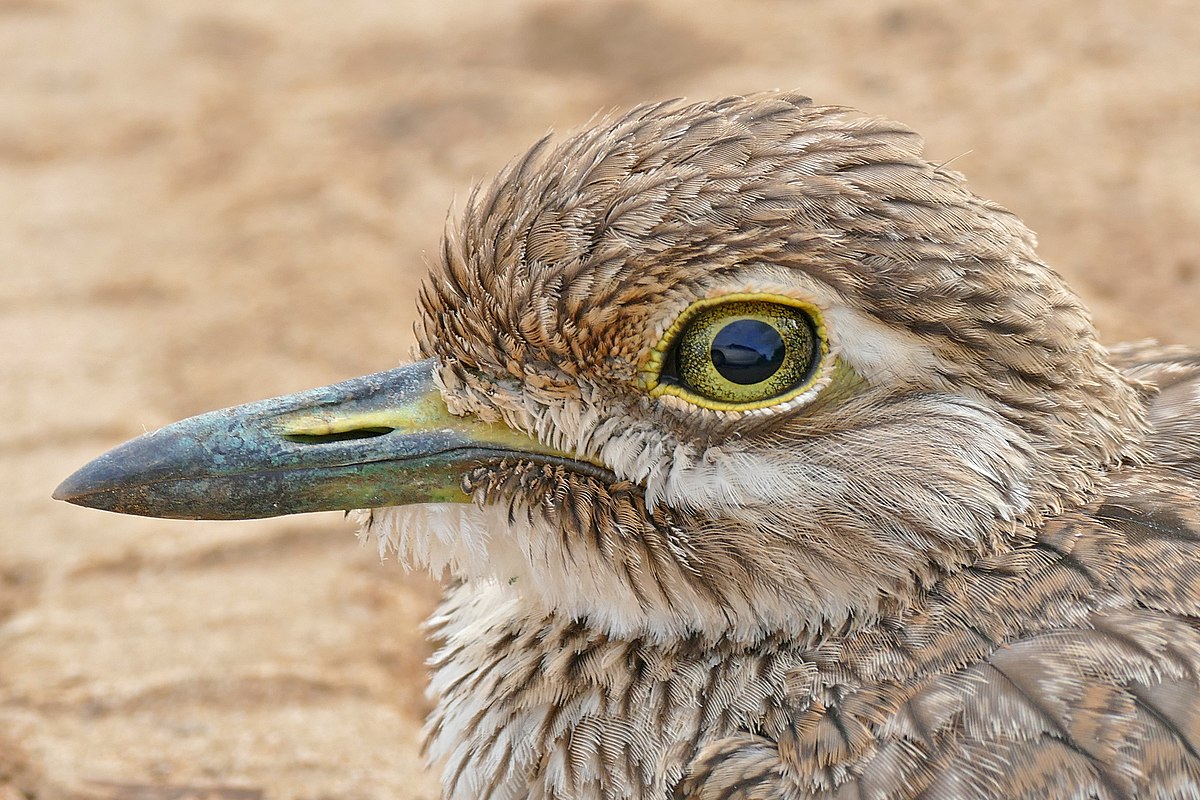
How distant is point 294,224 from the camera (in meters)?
5.75

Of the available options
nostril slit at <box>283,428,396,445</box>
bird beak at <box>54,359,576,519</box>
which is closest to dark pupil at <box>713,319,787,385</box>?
bird beak at <box>54,359,576,519</box>

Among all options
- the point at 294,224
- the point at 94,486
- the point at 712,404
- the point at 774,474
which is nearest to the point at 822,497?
the point at 774,474

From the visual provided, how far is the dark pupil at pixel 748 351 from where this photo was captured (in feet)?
7.24

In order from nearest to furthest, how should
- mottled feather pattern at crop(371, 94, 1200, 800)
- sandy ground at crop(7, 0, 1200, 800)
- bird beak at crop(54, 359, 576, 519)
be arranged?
mottled feather pattern at crop(371, 94, 1200, 800) < bird beak at crop(54, 359, 576, 519) < sandy ground at crop(7, 0, 1200, 800)

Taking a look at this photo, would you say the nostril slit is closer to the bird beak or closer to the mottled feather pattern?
the bird beak

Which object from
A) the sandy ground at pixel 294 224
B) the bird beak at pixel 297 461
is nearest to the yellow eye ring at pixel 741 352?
the bird beak at pixel 297 461

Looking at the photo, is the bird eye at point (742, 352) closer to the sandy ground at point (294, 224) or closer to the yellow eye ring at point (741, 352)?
the yellow eye ring at point (741, 352)

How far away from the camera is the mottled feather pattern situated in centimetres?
219

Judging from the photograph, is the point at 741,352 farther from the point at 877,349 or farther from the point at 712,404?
the point at 877,349

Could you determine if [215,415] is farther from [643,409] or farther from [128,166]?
[128,166]

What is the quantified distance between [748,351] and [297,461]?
811 mm

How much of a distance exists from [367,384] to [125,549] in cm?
213

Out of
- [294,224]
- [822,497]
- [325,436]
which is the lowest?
[822,497]

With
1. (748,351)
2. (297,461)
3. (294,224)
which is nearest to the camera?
(748,351)
